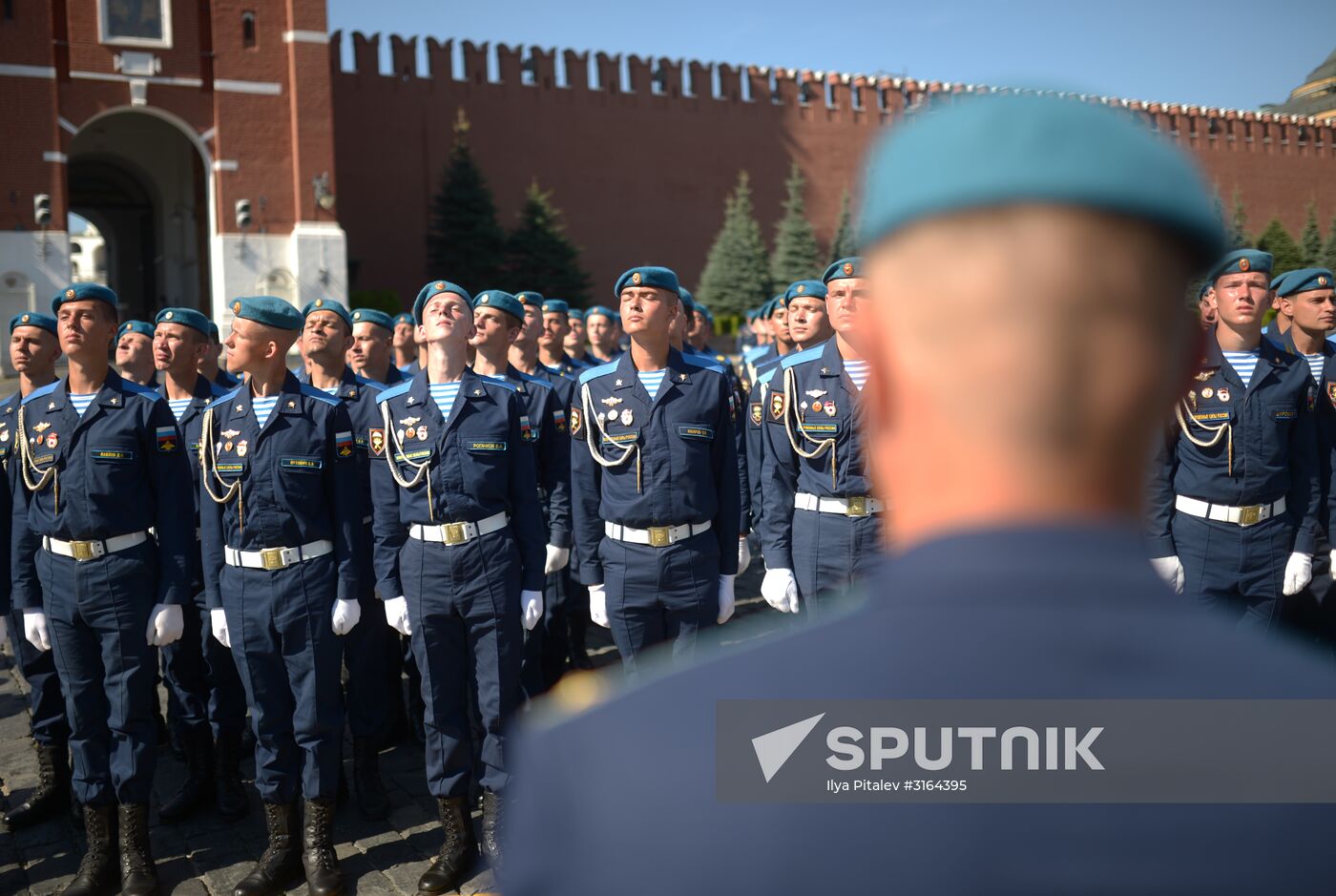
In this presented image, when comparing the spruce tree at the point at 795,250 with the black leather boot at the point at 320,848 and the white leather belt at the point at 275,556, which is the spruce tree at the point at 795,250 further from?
the black leather boot at the point at 320,848

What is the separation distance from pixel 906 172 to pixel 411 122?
34.0m

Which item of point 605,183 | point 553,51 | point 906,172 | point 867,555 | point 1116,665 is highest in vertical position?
point 553,51

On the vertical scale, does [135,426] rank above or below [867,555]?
above

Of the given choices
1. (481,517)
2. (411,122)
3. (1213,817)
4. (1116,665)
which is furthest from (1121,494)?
(411,122)

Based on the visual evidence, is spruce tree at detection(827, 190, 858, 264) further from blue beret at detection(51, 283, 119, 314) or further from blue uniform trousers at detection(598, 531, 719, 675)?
blue beret at detection(51, 283, 119, 314)

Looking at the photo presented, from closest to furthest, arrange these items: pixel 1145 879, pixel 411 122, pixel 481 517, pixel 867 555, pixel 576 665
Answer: pixel 1145 879, pixel 481 517, pixel 867 555, pixel 576 665, pixel 411 122

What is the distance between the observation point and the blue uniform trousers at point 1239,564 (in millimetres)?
4770

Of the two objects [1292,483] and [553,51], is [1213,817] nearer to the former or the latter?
[1292,483]

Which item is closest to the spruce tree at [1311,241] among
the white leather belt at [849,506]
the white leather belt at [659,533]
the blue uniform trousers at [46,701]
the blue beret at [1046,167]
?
→ the white leather belt at [849,506]

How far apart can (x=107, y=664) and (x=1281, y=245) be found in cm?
4348

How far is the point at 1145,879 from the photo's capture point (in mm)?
761

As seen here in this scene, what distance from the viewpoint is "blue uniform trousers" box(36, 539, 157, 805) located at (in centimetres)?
424

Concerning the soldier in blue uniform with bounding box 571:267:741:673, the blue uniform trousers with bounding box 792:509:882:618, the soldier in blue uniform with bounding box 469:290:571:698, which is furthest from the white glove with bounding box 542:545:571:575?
the blue uniform trousers with bounding box 792:509:882:618

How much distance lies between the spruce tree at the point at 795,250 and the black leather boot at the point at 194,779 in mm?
29213
